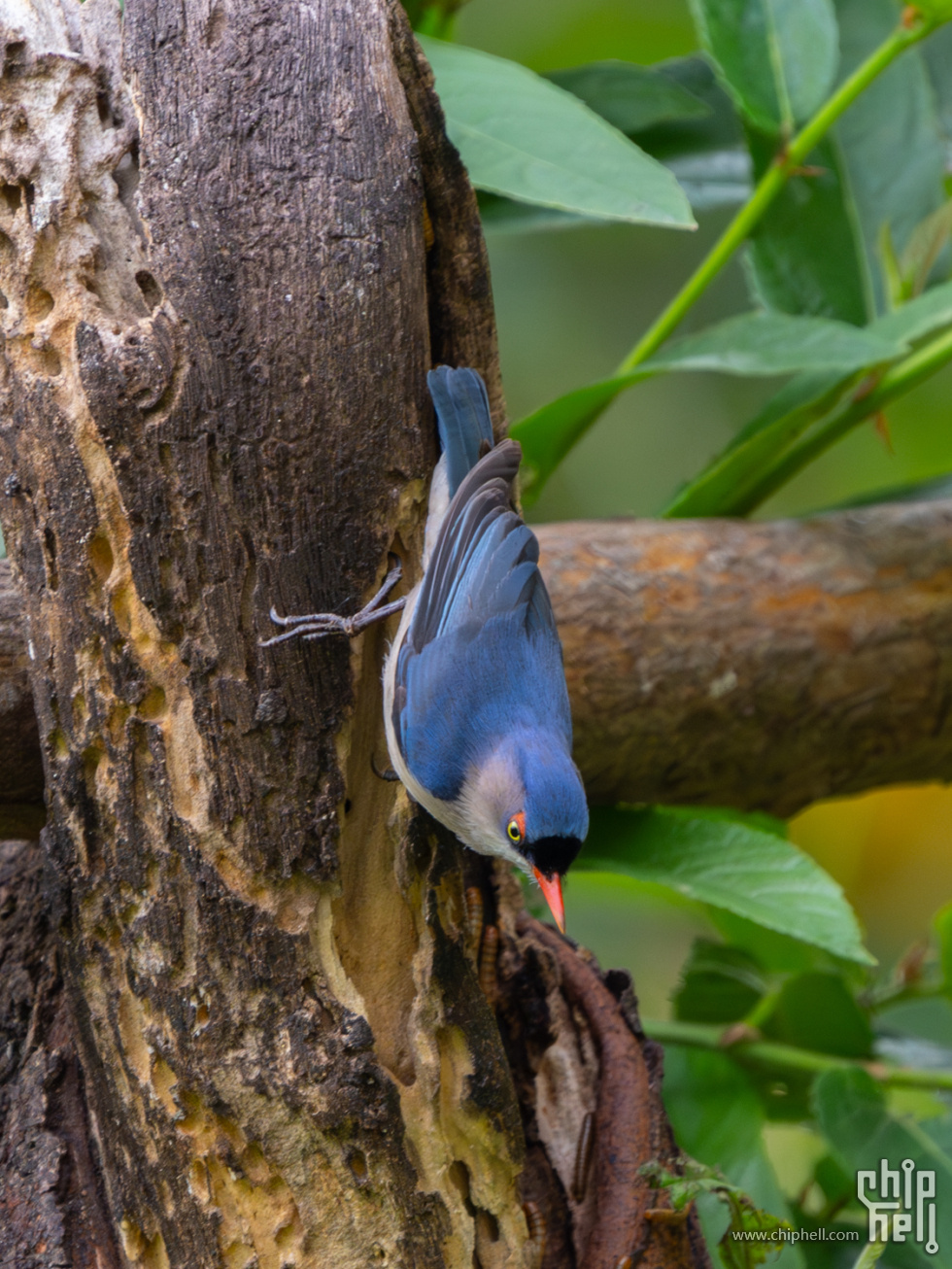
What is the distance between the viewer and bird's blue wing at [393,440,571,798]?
1.21 metres

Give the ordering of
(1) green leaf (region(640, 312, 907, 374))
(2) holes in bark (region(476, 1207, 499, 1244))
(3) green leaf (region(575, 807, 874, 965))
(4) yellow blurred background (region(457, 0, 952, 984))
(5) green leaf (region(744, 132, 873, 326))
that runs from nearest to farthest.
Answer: (2) holes in bark (region(476, 1207, 499, 1244)), (3) green leaf (region(575, 807, 874, 965)), (1) green leaf (region(640, 312, 907, 374)), (5) green leaf (region(744, 132, 873, 326)), (4) yellow blurred background (region(457, 0, 952, 984))

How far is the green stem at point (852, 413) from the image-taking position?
79.2 inches

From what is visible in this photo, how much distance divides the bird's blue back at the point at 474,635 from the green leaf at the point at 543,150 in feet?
1.32

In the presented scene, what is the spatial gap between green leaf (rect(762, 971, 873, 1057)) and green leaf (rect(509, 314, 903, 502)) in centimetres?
95

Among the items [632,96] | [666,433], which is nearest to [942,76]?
[632,96]

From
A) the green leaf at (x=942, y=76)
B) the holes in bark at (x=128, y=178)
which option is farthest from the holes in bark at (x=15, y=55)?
the green leaf at (x=942, y=76)

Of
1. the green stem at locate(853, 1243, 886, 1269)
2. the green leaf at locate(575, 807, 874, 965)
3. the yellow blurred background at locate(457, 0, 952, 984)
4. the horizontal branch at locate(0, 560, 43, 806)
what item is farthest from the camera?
the yellow blurred background at locate(457, 0, 952, 984)

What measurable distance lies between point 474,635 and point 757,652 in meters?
0.78

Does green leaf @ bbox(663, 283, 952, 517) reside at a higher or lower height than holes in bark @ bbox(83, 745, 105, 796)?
higher

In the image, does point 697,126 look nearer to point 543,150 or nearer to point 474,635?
point 543,150

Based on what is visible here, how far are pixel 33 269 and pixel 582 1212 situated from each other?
1.16 meters

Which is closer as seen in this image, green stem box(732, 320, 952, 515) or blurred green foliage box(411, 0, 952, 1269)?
blurred green foliage box(411, 0, 952, 1269)

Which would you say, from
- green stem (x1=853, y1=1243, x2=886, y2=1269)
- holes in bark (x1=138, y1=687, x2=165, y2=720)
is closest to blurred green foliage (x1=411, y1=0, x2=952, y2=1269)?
green stem (x1=853, y1=1243, x2=886, y2=1269)

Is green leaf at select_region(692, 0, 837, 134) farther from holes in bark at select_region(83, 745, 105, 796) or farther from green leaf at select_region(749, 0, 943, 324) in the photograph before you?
holes in bark at select_region(83, 745, 105, 796)
